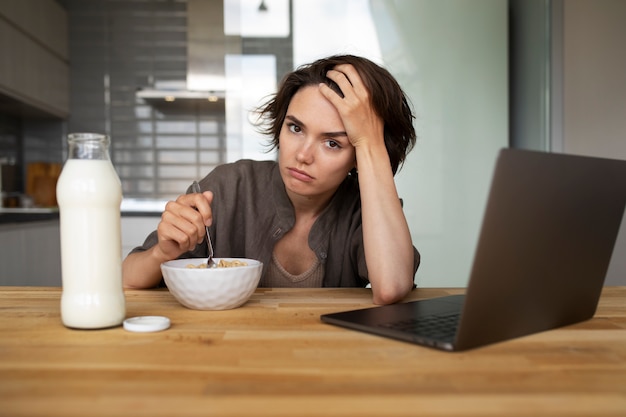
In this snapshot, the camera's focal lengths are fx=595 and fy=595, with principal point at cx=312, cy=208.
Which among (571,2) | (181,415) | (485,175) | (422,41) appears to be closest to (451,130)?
(485,175)

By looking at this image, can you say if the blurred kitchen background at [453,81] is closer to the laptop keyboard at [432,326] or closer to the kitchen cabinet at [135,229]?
the kitchen cabinet at [135,229]

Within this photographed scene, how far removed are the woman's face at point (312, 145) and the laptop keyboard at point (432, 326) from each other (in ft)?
1.82

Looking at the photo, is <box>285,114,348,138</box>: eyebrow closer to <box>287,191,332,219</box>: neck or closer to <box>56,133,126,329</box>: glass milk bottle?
<box>287,191,332,219</box>: neck

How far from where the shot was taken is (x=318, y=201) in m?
1.55

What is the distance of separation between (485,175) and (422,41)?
706 mm

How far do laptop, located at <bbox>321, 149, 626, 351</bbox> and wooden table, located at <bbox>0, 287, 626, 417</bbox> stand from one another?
23 mm

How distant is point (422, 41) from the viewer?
2826 mm

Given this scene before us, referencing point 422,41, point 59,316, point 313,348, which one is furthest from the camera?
point 422,41

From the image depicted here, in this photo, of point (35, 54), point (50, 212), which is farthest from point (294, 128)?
point (35, 54)

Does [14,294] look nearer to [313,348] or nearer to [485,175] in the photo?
[313,348]

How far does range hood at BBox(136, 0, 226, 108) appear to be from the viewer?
12.5 feet

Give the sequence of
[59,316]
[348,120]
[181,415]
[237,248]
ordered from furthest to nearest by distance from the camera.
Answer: [237,248]
[348,120]
[59,316]
[181,415]

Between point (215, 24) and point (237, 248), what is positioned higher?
point (215, 24)

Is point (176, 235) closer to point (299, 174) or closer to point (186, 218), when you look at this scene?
point (186, 218)
